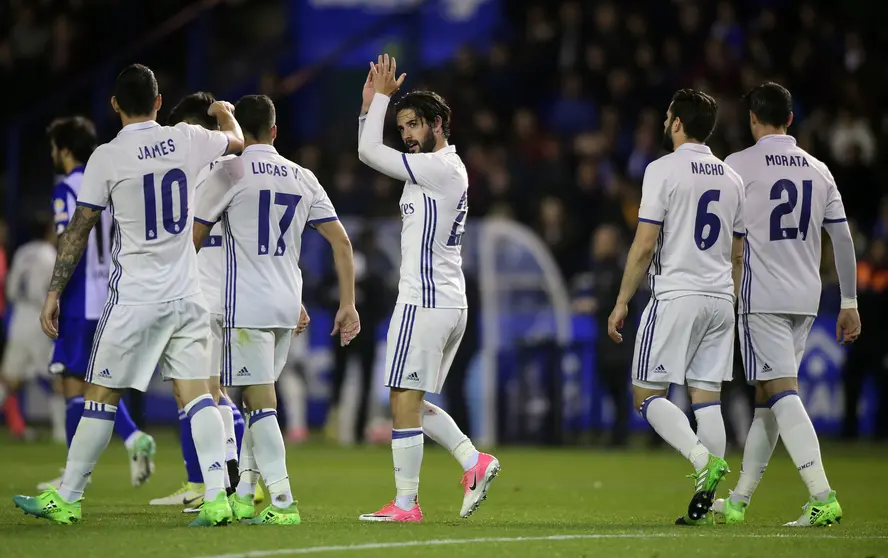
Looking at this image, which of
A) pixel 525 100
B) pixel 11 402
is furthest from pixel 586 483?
pixel 525 100

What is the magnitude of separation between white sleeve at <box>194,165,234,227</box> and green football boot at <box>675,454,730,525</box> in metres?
2.98

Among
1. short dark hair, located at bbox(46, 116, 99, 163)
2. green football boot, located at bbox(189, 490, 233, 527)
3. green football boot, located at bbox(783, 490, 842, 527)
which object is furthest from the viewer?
short dark hair, located at bbox(46, 116, 99, 163)

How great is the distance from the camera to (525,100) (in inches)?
823

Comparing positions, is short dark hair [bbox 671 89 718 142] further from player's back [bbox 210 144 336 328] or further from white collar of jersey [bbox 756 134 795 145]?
player's back [bbox 210 144 336 328]

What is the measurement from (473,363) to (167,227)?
9.64 m

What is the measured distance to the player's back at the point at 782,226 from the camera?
27.0 ft

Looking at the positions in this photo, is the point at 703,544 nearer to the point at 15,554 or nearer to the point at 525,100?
the point at 15,554

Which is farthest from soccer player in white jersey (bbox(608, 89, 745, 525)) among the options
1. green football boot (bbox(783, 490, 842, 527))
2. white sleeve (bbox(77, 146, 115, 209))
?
white sleeve (bbox(77, 146, 115, 209))

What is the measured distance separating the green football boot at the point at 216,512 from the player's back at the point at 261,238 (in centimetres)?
97

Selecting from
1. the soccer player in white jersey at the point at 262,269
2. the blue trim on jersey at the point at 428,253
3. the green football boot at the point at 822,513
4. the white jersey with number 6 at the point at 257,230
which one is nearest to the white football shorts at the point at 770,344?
the green football boot at the point at 822,513

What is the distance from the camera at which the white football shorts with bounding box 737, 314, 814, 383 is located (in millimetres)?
8188

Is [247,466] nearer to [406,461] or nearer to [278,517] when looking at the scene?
[278,517]

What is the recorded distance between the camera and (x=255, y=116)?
7.96 meters

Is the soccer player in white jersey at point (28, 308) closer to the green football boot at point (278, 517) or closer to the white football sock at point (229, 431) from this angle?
the white football sock at point (229, 431)
